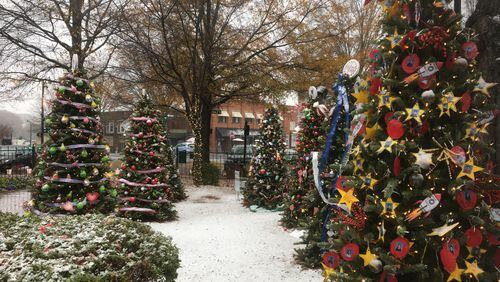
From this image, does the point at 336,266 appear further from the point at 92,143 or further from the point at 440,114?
the point at 92,143

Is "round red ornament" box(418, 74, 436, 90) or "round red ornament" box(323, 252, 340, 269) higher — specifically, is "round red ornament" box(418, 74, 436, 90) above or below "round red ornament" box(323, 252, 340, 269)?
above

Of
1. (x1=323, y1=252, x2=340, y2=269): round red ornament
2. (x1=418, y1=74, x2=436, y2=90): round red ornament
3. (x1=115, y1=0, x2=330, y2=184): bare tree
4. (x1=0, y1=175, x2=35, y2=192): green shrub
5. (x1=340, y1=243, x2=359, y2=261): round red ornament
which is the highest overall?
(x1=115, y1=0, x2=330, y2=184): bare tree

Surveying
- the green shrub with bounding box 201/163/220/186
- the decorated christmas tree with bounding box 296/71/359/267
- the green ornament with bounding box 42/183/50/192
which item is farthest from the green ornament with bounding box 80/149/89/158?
the green shrub with bounding box 201/163/220/186

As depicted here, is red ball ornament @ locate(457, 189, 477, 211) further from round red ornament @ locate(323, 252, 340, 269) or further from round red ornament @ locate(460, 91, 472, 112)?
round red ornament @ locate(323, 252, 340, 269)

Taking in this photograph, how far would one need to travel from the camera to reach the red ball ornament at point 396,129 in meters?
2.97

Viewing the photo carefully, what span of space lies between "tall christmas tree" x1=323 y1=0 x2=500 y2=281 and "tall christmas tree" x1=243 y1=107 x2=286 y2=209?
22.9ft

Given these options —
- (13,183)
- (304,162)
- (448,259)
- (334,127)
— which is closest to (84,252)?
(448,259)

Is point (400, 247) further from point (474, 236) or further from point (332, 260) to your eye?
Result: point (332, 260)

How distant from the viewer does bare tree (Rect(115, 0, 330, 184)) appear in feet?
45.9

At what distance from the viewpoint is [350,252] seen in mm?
3148

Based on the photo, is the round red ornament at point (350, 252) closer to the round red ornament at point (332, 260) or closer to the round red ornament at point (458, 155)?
the round red ornament at point (332, 260)

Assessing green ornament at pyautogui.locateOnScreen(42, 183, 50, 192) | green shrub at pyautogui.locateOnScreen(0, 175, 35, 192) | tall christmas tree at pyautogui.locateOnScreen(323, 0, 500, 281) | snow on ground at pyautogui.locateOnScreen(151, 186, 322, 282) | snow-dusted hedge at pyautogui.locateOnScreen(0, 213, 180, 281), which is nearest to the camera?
snow-dusted hedge at pyautogui.locateOnScreen(0, 213, 180, 281)

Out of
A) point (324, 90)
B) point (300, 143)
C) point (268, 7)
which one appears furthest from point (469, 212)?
point (268, 7)

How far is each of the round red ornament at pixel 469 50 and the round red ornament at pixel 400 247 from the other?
1670mm
